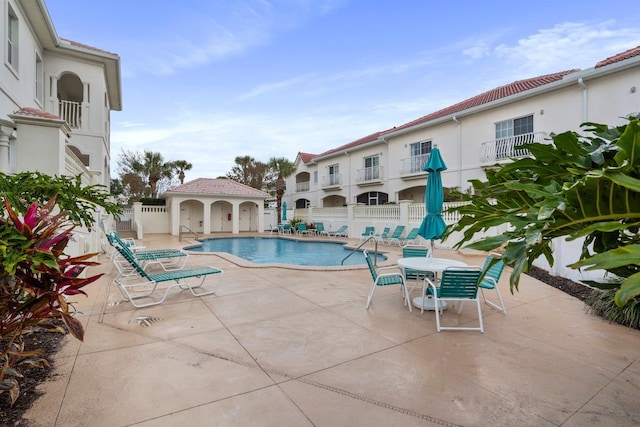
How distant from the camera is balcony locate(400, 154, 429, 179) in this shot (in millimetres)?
19734

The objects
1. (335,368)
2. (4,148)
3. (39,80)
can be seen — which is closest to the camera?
(335,368)

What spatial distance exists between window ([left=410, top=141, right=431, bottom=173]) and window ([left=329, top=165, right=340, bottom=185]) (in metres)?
7.79

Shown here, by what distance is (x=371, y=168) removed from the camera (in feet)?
77.0

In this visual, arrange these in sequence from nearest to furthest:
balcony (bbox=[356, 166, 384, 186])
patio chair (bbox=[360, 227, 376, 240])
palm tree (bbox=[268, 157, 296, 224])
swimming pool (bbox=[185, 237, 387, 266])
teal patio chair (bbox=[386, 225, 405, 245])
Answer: swimming pool (bbox=[185, 237, 387, 266]), teal patio chair (bbox=[386, 225, 405, 245]), patio chair (bbox=[360, 227, 376, 240]), balcony (bbox=[356, 166, 384, 186]), palm tree (bbox=[268, 157, 296, 224])

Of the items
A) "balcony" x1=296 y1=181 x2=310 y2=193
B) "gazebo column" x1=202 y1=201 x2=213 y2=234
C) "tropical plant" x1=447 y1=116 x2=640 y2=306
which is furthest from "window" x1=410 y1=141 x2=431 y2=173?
"tropical plant" x1=447 y1=116 x2=640 y2=306

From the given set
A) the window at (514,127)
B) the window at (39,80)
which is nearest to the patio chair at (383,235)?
the window at (514,127)

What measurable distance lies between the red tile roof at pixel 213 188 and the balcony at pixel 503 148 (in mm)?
15403

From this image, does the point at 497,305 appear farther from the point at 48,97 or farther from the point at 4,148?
the point at 48,97

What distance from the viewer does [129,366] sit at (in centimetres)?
326

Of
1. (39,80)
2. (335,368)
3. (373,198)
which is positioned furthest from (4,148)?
(373,198)

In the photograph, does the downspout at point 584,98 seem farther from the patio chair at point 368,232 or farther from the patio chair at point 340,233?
the patio chair at point 340,233

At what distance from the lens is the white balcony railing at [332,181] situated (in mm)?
26656

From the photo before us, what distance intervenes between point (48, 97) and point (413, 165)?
19170 millimetres

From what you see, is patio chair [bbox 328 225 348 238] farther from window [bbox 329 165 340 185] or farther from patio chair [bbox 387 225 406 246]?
window [bbox 329 165 340 185]
